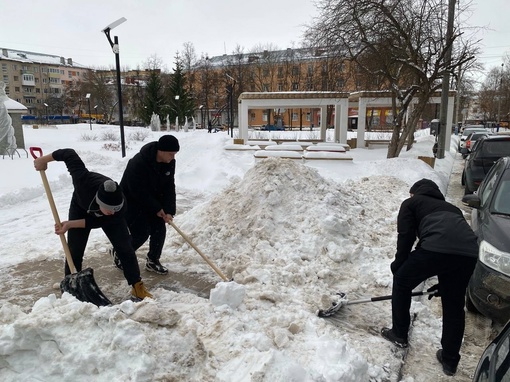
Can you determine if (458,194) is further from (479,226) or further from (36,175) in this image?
(36,175)

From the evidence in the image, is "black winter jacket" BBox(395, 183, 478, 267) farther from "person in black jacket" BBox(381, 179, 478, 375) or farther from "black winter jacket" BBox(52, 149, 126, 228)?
"black winter jacket" BBox(52, 149, 126, 228)

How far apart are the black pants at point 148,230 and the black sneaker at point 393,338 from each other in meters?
2.68

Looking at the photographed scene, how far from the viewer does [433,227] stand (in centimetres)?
292

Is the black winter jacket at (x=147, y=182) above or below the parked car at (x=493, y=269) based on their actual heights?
above

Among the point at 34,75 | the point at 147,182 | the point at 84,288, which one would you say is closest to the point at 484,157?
the point at 147,182

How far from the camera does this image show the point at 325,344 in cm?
305

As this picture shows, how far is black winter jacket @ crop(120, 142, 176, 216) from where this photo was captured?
4.29 metres

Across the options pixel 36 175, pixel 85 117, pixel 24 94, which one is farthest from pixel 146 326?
pixel 24 94

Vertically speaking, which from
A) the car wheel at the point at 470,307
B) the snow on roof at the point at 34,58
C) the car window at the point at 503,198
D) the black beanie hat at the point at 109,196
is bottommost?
the car wheel at the point at 470,307

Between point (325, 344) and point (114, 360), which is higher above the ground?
point (114, 360)

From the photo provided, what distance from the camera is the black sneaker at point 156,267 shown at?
4.77 m

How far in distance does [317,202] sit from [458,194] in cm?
671

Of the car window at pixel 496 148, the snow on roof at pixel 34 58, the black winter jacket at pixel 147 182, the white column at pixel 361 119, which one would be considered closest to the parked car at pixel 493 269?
the black winter jacket at pixel 147 182

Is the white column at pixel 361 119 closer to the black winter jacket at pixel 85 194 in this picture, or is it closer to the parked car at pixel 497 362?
the black winter jacket at pixel 85 194
